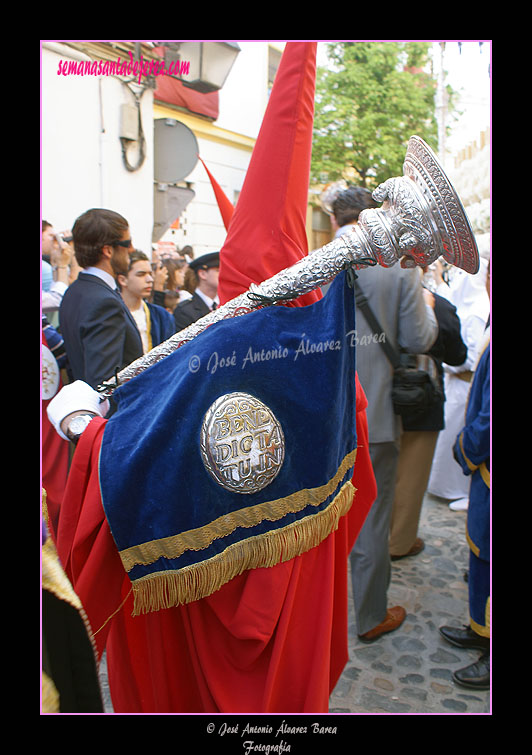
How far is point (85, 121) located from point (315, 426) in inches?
212

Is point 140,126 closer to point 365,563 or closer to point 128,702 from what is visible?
point 365,563

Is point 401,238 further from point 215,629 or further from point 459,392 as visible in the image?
point 459,392

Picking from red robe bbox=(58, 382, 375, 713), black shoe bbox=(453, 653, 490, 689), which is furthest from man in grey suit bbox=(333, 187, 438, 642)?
red robe bbox=(58, 382, 375, 713)

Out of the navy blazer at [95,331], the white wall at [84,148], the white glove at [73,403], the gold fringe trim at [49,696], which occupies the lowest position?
the gold fringe trim at [49,696]

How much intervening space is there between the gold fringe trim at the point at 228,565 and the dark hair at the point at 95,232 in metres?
1.93

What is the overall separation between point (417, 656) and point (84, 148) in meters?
5.45

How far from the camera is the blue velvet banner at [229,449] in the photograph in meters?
1.48

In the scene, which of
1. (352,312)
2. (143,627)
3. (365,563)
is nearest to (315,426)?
(352,312)

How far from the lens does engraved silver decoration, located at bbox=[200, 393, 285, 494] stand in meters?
1.48

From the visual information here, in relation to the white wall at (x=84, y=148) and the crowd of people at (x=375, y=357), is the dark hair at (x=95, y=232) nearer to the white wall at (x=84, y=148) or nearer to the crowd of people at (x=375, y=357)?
the crowd of people at (x=375, y=357)

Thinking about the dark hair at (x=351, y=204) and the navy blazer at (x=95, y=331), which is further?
the dark hair at (x=351, y=204)
